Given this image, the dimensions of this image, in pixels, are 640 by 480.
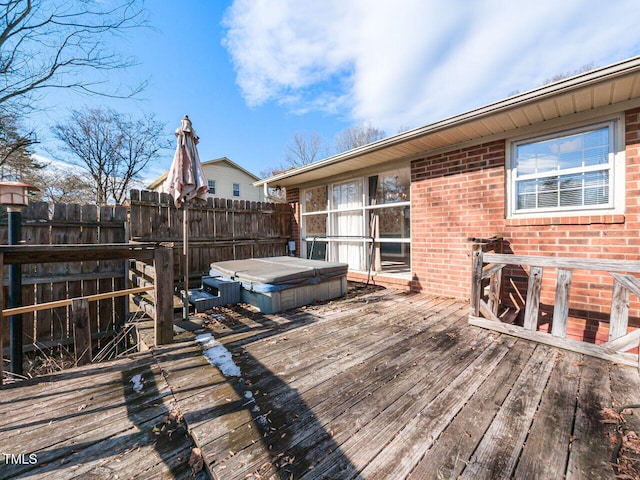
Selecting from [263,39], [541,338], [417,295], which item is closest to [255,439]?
[541,338]

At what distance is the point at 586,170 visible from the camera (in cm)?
317

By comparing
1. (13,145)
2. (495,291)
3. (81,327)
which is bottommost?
(81,327)

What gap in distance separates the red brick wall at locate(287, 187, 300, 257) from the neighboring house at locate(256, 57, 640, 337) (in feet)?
5.26

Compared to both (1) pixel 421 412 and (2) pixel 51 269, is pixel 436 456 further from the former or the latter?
(2) pixel 51 269

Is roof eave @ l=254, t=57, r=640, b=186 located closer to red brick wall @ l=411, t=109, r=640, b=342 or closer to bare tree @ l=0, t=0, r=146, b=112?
red brick wall @ l=411, t=109, r=640, b=342

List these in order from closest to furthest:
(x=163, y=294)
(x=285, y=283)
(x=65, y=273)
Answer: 1. (x=163, y=294)
2. (x=285, y=283)
3. (x=65, y=273)

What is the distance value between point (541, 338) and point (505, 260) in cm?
83

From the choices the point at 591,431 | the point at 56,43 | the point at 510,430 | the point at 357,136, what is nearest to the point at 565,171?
the point at 591,431

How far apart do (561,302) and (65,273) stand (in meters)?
6.58

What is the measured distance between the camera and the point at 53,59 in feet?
25.2

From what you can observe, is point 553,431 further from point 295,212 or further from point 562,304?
point 295,212

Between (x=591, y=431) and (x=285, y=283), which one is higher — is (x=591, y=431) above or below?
below

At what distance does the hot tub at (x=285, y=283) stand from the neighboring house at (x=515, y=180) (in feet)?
4.76

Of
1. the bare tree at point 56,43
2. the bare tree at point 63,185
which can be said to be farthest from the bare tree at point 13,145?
the bare tree at point 63,185
